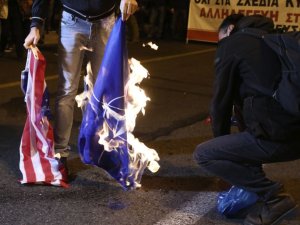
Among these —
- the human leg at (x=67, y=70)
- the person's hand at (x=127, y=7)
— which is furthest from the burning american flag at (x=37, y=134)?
the person's hand at (x=127, y=7)

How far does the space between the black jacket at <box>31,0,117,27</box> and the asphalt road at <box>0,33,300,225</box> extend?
1189 mm

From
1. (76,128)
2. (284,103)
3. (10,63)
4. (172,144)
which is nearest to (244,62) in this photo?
(284,103)

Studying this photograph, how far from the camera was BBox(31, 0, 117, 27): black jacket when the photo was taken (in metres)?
3.82

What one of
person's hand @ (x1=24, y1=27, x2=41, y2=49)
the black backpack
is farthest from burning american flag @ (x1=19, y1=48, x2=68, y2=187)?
the black backpack

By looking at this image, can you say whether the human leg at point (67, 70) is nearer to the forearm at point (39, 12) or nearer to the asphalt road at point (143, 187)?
the forearm at point (39, 12)

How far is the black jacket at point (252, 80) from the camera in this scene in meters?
3.02

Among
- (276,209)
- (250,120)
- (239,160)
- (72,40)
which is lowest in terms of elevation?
(276,209)

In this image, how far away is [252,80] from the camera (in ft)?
10.1

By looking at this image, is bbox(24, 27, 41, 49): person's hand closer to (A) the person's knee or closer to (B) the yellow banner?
(A) the person's knee

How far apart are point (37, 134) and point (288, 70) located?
1827mm

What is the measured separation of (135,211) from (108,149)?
1.57 ft

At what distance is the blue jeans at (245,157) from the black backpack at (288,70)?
11.8 inches

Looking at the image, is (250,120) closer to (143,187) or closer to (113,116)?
(113,116)

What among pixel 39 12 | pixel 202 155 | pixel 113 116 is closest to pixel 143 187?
pixel 113 116
